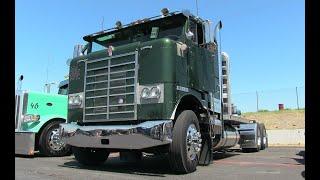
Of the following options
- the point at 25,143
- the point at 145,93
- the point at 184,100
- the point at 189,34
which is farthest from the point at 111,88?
the point at 25,143

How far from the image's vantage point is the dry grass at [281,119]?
30.1 m

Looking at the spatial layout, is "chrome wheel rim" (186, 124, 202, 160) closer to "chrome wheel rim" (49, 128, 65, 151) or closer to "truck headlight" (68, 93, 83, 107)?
"truck headlight" (68, 93, 83, 107)

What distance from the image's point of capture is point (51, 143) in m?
12.6

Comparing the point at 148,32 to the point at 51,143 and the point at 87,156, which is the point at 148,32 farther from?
the point at 51,143

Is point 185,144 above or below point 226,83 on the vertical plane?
below

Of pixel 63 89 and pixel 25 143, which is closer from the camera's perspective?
pixel 25 143

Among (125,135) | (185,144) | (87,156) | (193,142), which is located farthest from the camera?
(87,156)

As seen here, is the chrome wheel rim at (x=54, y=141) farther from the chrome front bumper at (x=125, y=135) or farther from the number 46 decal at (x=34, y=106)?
the chrome front bumper at (x=125, y=135)

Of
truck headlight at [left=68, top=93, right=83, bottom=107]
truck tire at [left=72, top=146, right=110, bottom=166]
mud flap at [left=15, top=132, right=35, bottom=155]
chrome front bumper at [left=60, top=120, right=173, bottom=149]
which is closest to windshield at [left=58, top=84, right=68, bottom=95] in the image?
mud flap at [left=15, top=132, right=35, bottom=155]

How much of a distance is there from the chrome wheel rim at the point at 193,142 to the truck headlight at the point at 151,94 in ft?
2.75

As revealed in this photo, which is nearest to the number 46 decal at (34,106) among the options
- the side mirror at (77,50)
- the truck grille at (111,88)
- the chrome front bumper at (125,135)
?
the side mirror at (77,50)

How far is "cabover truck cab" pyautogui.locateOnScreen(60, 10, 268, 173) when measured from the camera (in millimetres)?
8117

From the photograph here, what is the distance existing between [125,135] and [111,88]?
1174 millimetres
